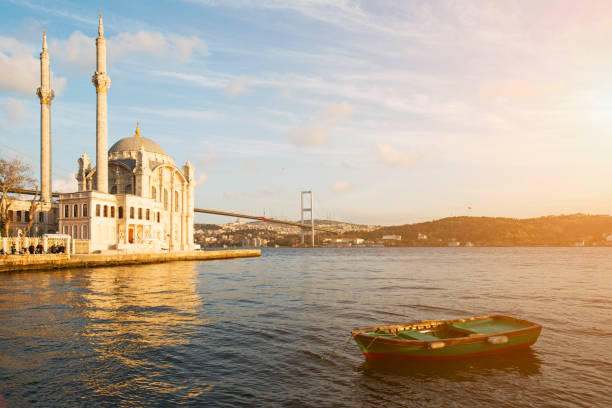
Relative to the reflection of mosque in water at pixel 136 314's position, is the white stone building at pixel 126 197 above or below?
above

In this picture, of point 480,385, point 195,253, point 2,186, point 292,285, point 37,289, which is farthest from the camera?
point 195,253

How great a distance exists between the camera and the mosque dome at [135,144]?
183 feet

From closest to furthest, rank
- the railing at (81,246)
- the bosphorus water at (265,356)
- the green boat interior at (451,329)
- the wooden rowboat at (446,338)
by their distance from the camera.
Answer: the bosphorus water at (265,356)
the wooden rowboat at (446,338)
the green boat interior at (451,329)
the railing at (81,246)

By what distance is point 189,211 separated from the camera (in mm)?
59375

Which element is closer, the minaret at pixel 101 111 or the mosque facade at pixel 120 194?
the mosque facade at pixel 120 194

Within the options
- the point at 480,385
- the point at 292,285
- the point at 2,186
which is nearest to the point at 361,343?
the point at 480,385

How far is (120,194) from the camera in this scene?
145 ft

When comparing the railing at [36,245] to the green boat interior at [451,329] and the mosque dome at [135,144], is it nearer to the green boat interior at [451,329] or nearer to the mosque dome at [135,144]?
the mosque dome at [135,144]

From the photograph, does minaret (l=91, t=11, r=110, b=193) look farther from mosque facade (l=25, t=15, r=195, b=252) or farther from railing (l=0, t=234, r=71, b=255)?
railing (l=0, t=234, r=71, b=255)

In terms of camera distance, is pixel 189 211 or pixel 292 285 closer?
pixel 292 285

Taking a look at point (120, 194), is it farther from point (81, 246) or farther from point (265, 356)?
point (265, 356)

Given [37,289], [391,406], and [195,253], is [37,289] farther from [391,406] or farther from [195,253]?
[195,253]

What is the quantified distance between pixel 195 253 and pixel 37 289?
31.0m

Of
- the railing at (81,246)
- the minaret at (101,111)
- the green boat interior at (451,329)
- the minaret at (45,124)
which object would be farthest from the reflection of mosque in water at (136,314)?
the minaret at (45,124)
